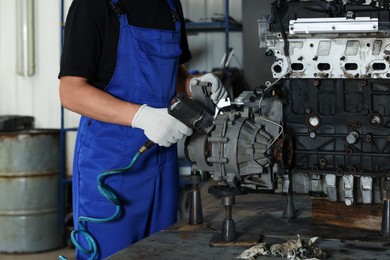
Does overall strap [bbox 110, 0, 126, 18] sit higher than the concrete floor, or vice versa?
overall strap [bbox 110, 0, 126, 18]

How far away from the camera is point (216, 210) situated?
2.13 meters

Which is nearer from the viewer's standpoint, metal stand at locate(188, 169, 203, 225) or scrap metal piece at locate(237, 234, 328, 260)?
scrap metal piece at locate(237, 234, 328, 260)

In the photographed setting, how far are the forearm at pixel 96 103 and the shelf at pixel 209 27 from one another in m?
2.16

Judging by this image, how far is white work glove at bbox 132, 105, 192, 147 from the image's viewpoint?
185 centimetres

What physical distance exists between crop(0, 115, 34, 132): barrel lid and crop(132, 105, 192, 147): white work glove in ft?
8.88

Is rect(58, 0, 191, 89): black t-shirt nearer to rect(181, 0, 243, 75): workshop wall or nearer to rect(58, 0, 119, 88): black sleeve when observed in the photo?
rect(58, 0, 119, 88): black sleeve

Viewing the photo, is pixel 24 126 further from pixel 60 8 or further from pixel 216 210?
pixel 216 210

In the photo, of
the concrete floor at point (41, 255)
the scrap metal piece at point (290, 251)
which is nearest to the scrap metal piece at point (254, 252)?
the scrap metal piece at point (290, 251)

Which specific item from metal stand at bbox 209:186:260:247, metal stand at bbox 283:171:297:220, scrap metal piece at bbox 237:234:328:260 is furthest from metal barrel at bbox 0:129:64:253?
scrap metal piece at bbox 237:234:328:260

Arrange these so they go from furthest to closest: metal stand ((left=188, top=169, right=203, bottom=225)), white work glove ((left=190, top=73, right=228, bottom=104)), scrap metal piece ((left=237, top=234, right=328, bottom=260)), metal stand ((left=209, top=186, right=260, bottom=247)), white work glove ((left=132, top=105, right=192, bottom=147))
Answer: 1. white work glove ((left=190, top=73, right=228, bottom=104))
2. metal stand ((left=188, top=169, right=203, bottom=225))
3. white work glove ((left=132, top=105, right=192, bottom=147))
4. metal stand ((left=209, top=186, right=260, bottom=247))
5. scrap metal piece ((left=237, top=234, right=328, bottom=260))

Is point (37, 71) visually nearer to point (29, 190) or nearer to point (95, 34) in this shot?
point (29, 190)

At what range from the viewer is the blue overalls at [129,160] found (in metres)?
1.97

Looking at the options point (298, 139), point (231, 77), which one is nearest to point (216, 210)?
point (298, 139)

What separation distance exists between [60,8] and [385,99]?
3.16m
